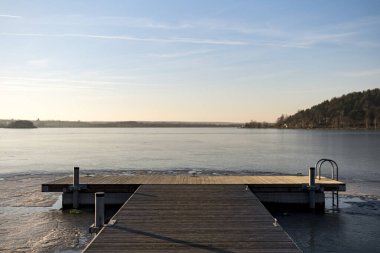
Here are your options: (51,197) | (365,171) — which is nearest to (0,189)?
(51,197)

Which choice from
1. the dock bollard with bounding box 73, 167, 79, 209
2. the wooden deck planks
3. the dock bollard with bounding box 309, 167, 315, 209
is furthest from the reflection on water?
the dock bollard with bounding box 73, 167, 79, 209

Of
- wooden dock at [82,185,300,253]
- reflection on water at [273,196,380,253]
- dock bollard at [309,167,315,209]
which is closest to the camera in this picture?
wooden dock at [82,185,300,253]

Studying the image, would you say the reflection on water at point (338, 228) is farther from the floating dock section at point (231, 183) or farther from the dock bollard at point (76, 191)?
the dock bollard at point (76, 191)

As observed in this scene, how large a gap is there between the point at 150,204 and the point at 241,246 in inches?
175

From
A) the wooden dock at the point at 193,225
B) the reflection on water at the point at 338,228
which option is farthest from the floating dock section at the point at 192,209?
the reflection on water at the point at 338,228

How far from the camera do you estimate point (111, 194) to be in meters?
16.2

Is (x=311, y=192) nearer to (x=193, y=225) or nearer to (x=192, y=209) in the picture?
(x=192, y=209)

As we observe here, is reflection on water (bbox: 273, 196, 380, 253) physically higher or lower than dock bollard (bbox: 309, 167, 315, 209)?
lower

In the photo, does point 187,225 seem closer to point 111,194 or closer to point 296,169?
point 111,194

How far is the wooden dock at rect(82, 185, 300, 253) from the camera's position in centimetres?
798

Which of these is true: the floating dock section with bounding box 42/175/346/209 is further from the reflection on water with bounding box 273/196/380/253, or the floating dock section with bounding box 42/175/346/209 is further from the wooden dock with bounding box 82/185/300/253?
the wooden dock with bounding box 82/185/300/253

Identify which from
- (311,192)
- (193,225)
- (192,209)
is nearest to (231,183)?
(311,192)

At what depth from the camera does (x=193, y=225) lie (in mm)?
9523

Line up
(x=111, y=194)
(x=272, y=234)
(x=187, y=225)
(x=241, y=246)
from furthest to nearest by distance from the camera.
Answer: (x=111, y=194) → (x=187, y=225) → (x=272, y=234) → (x=241, y=246)
